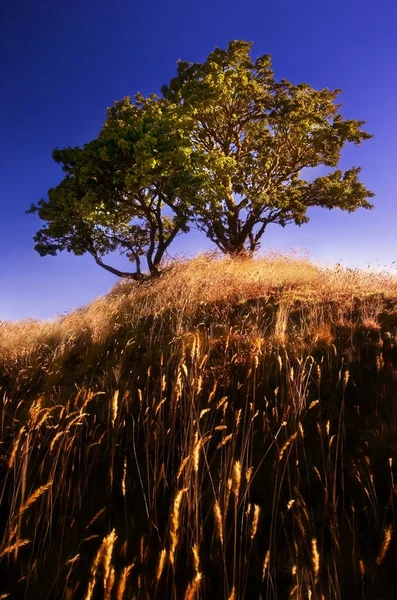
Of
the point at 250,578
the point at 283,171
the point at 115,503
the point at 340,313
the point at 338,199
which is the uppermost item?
the point at 283,171

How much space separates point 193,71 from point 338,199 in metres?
8.72

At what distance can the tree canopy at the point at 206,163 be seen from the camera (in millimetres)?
12008

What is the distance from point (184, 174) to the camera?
12.0 m

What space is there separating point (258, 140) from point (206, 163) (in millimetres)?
4686

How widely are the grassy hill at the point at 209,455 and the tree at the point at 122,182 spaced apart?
6.15 meters

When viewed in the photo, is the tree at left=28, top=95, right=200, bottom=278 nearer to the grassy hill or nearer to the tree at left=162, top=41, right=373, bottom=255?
the tree at left=162, top=41, right=373, bottom=255

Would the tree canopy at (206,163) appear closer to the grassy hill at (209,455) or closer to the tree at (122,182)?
the tree at (122,182)

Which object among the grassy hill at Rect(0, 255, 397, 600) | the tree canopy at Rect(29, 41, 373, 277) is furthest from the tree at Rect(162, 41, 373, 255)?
the grassy hill at Rect(0, 255, 397, 600)

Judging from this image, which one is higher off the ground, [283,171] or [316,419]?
[283,171]

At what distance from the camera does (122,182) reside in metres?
12.6

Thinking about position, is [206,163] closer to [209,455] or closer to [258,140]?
[258,140]

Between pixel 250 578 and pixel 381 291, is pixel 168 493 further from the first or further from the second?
pixel 381 291

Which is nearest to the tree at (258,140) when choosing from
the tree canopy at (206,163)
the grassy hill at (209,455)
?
the tree canopy at (206,163)

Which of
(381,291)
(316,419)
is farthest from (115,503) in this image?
(381,291)
